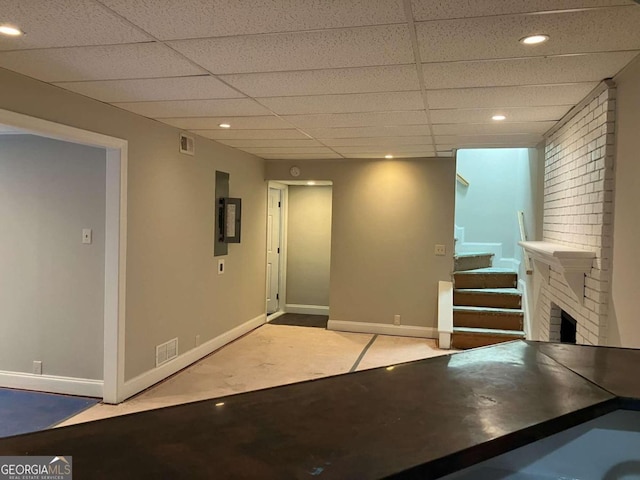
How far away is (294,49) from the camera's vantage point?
2162 millimetres

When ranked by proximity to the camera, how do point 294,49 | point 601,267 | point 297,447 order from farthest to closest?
point 601,267
point 294,49
point 297,447

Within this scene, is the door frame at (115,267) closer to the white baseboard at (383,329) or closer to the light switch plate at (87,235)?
the light switch plate at (87,235)

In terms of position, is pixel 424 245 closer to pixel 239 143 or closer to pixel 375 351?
pixel 375 351

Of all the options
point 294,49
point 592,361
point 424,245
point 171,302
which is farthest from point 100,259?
point 424,245

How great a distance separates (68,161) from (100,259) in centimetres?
85

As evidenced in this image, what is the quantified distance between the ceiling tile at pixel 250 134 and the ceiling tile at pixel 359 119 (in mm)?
388

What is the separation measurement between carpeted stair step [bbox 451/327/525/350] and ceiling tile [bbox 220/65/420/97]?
3429mm

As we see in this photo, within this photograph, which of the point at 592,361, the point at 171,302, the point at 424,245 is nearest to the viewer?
Answer: the point at 592,361

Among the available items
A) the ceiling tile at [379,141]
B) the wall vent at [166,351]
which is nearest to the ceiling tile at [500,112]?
the ceiling tile at [379,141]

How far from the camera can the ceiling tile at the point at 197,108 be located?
3.17 m

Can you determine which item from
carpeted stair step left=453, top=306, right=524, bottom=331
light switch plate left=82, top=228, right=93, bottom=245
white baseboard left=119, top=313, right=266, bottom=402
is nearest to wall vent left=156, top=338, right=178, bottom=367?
white baseboard left=119, top=313, right=266, bottom=402

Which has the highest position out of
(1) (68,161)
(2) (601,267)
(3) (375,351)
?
(1) (68,161)

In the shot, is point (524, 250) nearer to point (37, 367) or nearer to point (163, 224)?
point (163, 224)

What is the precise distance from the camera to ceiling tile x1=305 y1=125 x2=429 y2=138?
3.94 m
